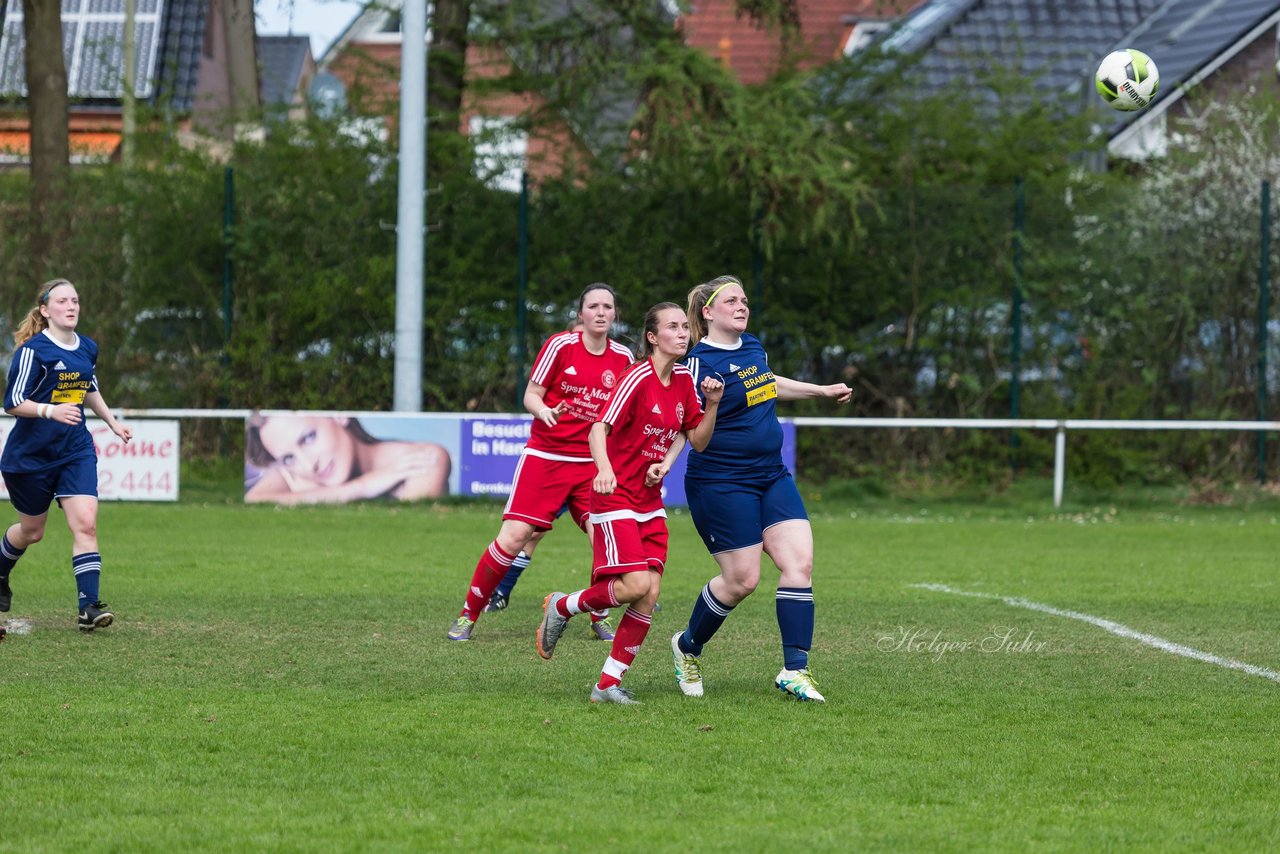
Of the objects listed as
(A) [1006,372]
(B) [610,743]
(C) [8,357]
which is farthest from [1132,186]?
(B) [610,743]

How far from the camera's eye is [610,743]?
5.95 metres

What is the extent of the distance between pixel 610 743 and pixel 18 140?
68.9ft

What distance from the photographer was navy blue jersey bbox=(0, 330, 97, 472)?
8.62m

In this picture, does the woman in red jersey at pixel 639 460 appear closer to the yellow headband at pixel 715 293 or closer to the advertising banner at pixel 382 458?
the yellow headband at pixel 715 293

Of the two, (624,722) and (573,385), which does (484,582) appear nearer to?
(573,385)

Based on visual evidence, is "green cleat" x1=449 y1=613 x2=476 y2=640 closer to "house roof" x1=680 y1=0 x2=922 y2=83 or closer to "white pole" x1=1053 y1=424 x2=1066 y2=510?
"white pole" x1=1053 y1=424 x2=1066 y2=510

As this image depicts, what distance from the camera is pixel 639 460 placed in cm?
687

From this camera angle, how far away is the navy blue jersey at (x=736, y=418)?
6.96m

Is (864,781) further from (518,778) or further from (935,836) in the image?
(518,778)

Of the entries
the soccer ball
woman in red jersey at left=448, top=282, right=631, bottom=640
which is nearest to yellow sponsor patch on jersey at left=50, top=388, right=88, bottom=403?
woman in red jersey at left=448, top=282, right=631, bottom=640

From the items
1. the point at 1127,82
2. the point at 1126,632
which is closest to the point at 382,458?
the point at 1127,82

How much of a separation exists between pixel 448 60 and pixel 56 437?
12.5 meters

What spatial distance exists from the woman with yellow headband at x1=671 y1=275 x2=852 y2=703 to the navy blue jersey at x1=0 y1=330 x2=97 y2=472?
367 centimetres

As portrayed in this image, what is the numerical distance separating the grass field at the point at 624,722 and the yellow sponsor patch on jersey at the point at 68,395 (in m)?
1.22
